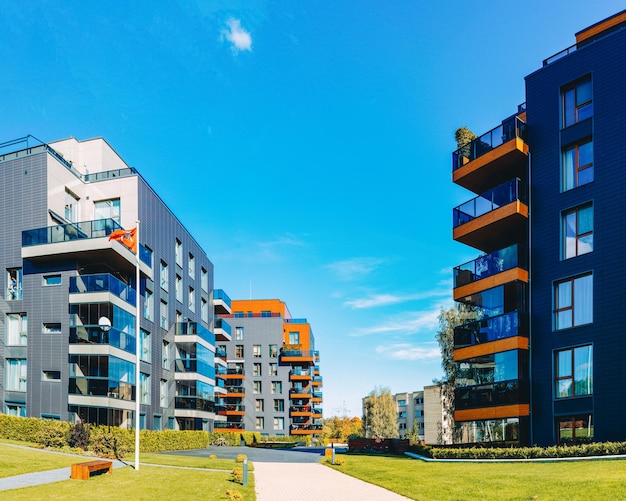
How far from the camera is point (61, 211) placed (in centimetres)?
3619

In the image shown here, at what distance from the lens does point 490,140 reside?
102 ft

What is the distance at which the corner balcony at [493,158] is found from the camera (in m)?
29.5

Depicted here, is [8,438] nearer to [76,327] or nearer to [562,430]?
[76,327]

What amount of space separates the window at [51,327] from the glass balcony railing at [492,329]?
2146 cm

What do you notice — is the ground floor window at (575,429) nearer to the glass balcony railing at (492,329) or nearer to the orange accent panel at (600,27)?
the glass balcony railing at (492,329)

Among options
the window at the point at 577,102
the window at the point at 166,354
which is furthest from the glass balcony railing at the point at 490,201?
the window at the point at 166,354

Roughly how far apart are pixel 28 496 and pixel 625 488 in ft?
46.7

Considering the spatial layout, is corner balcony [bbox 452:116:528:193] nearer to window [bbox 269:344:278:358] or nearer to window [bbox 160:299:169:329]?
window [bbox 160:299:169:329]

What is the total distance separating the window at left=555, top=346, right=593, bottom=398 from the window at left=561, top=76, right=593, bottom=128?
402 inches

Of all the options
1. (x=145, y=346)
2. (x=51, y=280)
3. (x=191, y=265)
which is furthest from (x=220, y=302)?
(x=51, y=280)

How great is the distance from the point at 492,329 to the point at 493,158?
837cm

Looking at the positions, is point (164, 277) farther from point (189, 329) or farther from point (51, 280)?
point (51, 280)

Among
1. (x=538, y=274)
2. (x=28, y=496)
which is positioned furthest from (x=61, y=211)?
(x=538, y=274)

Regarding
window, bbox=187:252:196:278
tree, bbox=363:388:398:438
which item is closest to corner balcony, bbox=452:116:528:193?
window, bbox=187:252:196:278
